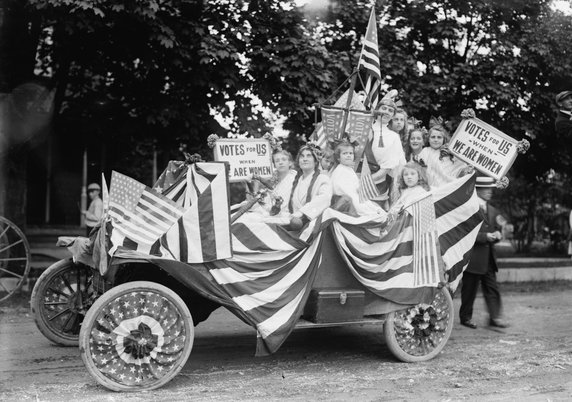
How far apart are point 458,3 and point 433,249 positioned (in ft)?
23.9

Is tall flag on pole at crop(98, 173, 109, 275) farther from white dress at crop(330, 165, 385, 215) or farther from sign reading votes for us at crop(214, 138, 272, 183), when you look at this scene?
white dress at crop(330, 165, 385, 215)

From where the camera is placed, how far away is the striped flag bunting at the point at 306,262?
547cm

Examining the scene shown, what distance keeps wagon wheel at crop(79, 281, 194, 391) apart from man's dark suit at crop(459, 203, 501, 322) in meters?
4.35

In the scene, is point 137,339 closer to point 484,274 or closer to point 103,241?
point 103,241

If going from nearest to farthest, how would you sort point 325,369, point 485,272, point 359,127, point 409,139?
1. point 325,369
2. point 359,127
3. point 409,139
4. point 485,272

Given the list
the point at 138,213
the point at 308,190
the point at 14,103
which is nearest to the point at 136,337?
the point at 138,213

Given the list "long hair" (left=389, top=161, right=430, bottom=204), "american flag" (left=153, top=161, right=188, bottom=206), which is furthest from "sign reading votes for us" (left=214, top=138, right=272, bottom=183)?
"long hair" (left=389, top=161, right=430, bottom=204)

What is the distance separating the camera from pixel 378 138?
7.64 meters

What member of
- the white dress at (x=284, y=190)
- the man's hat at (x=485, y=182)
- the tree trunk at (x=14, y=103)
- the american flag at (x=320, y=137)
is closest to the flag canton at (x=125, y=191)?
the white dress at (x=284, y=190)

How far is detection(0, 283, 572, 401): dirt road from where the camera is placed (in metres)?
5.14

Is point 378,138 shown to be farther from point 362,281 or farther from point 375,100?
point 362,281

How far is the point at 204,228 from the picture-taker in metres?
5.39

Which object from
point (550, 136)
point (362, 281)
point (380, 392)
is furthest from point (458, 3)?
point (380, 392)

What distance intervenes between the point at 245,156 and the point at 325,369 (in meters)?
2.37
